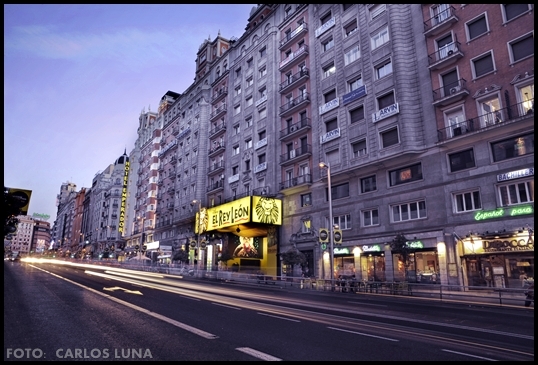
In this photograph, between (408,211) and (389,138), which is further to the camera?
(389,138)

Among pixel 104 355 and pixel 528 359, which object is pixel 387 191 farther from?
pixel 104 355

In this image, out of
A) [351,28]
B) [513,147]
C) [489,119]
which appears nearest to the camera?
[513,147]

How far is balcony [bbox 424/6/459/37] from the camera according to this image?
94.2ft

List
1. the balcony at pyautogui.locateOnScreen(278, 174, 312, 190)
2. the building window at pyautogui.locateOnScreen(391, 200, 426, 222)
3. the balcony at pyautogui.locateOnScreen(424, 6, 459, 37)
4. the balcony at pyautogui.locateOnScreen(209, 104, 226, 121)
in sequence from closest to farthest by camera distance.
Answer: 1. the building window at pyautogui.locateOnScreen(391, 200, 426, 222)
2. the balcony at pyautogui.locateOnScreen(424, 6, 459, 37)
3. the balcony at pyautogui.locateOnScreen(278, 174, 312, 190)
4. the balcony at pyautogui.locateOnScreen(209, 104, 226, 121)

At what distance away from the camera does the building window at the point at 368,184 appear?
32.2 meters

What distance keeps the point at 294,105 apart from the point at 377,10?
12.5 m

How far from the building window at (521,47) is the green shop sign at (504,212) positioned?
395 inches

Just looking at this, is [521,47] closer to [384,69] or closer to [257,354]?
[384,69]

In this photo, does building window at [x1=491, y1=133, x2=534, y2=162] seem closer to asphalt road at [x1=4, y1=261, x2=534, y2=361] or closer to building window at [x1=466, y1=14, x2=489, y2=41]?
building window at [x1=466, y1=14, x2=489, y2=41]

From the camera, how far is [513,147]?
78.7 feet

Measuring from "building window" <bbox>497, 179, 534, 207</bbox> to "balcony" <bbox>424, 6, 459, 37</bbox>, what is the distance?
533 inches

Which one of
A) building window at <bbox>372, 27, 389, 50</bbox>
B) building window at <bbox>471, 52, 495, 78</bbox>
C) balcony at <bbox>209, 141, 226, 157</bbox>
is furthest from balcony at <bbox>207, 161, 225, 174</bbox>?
building window at <bbox>471, 52, 495, 78</bbox>

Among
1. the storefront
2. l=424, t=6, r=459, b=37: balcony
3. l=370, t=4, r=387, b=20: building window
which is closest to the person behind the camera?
the storefront

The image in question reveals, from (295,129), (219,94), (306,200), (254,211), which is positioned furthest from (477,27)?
(219,94)
